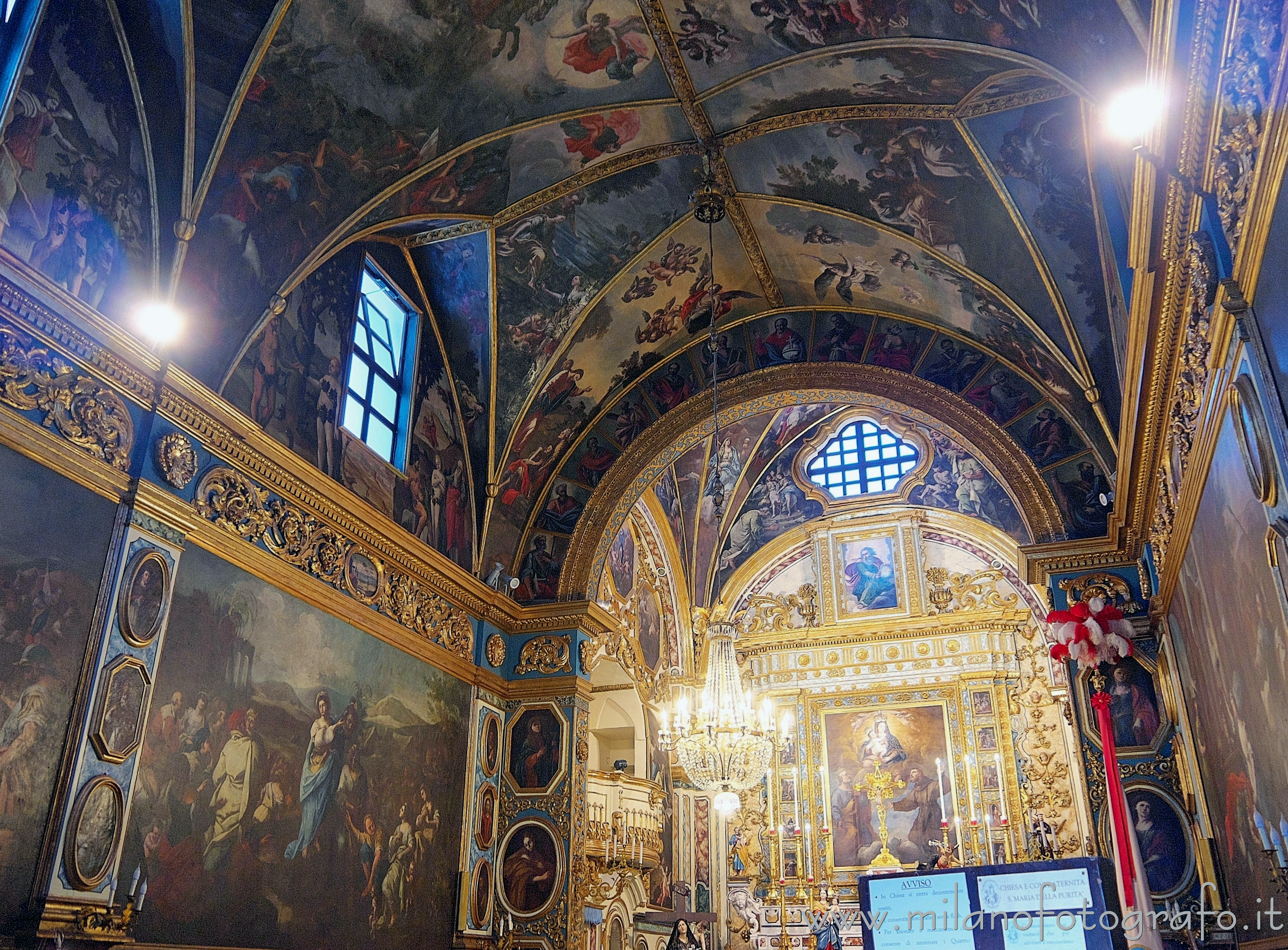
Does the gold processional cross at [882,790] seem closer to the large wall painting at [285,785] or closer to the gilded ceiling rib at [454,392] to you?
the large wall painting at [285,785]

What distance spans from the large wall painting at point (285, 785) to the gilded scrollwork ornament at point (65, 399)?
125 centimetres

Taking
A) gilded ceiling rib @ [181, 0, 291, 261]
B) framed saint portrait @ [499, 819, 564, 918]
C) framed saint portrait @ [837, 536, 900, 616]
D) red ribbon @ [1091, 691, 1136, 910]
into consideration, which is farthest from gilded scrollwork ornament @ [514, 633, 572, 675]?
framed saint portrait @ [837, 536, 900, 616]

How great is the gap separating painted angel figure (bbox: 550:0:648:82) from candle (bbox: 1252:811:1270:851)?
346 inches

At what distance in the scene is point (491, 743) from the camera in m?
13.4

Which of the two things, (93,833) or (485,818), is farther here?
(485,818)

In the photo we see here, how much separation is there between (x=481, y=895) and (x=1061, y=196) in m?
10.3

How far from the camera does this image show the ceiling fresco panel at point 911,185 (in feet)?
37.3

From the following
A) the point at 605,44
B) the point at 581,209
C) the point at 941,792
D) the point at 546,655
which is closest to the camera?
the point at 605,44

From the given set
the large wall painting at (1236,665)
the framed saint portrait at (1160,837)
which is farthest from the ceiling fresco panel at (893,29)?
the framed saint portrait at (1160,837)

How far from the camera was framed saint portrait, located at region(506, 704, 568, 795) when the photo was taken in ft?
43.7

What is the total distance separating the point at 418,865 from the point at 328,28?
28.4ft

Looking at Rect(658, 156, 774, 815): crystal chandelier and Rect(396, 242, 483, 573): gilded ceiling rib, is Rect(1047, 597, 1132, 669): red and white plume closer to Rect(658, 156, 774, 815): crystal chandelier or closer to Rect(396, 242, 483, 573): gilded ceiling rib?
Rect(658, 156, 774, 815): crystal chandelier

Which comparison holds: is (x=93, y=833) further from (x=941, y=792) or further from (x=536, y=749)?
(x=941, y=792)

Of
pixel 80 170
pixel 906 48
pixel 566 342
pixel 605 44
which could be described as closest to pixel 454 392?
pixel 566 342
